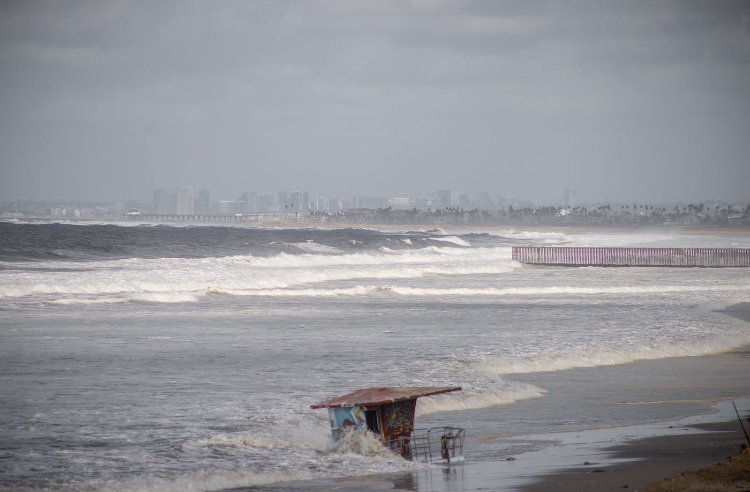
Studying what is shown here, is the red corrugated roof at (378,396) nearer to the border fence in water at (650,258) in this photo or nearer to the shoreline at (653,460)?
the shoreline at (653,460)

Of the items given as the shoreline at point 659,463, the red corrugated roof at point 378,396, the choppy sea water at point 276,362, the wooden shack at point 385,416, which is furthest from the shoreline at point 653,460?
the red corrugated roof at point 378,396

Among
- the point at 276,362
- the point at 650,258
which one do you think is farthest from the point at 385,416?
the point at 650,258

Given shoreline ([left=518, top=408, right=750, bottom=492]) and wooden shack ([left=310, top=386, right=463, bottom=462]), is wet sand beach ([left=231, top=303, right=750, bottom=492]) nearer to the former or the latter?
shoreline ([left=518, top=408, right=750, bottom=492])

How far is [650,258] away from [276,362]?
53703mm

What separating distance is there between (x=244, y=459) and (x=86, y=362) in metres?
8.21

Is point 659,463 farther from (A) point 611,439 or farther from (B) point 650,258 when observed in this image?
(B) point 650,258

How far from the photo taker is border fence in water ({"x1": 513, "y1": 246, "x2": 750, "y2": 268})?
6681 centimetres

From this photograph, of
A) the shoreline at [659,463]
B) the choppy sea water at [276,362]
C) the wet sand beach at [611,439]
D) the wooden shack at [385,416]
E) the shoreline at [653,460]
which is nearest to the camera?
the shoreline at [659,463]

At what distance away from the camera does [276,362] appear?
62.6 ft

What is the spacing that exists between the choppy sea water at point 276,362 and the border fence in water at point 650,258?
22.8m

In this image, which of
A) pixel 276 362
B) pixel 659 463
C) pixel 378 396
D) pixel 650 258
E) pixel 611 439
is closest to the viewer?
pixel 659 463

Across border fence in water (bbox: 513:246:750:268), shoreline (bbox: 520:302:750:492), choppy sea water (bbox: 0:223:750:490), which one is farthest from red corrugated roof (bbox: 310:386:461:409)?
border fence in water (bbox: 513:246:750:268)

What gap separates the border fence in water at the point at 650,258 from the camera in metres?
66.8

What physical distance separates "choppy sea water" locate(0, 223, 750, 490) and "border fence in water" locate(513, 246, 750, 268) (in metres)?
22.8
